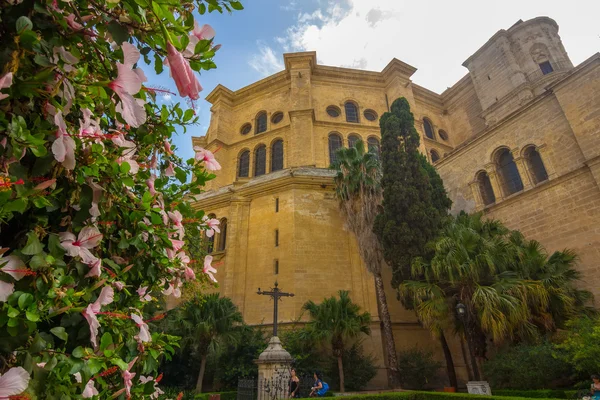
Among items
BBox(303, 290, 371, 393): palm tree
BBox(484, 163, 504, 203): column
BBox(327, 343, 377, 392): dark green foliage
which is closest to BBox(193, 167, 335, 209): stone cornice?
BBox(303, 290, 371, 393): palm tree

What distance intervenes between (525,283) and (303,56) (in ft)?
62.2

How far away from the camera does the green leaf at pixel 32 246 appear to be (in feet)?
3.28

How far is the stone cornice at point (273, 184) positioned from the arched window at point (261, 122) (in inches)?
286

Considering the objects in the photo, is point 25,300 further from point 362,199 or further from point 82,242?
point 362,199

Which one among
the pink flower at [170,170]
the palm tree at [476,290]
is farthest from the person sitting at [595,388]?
the pink flower at [170,170]

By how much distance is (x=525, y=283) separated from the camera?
9680 mm

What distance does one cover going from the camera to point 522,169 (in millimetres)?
13758

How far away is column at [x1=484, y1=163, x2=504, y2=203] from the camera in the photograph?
14531mm

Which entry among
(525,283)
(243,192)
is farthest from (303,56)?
(525,283)

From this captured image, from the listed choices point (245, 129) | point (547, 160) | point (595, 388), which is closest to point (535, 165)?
point (547, 160)

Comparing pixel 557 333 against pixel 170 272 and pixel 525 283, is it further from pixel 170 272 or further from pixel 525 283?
pixel 170 272

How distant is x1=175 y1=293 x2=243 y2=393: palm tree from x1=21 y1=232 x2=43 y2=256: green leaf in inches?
458

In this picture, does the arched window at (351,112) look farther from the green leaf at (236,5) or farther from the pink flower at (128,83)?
the pink flower at (128,83)

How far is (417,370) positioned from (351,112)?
54.8 feet
